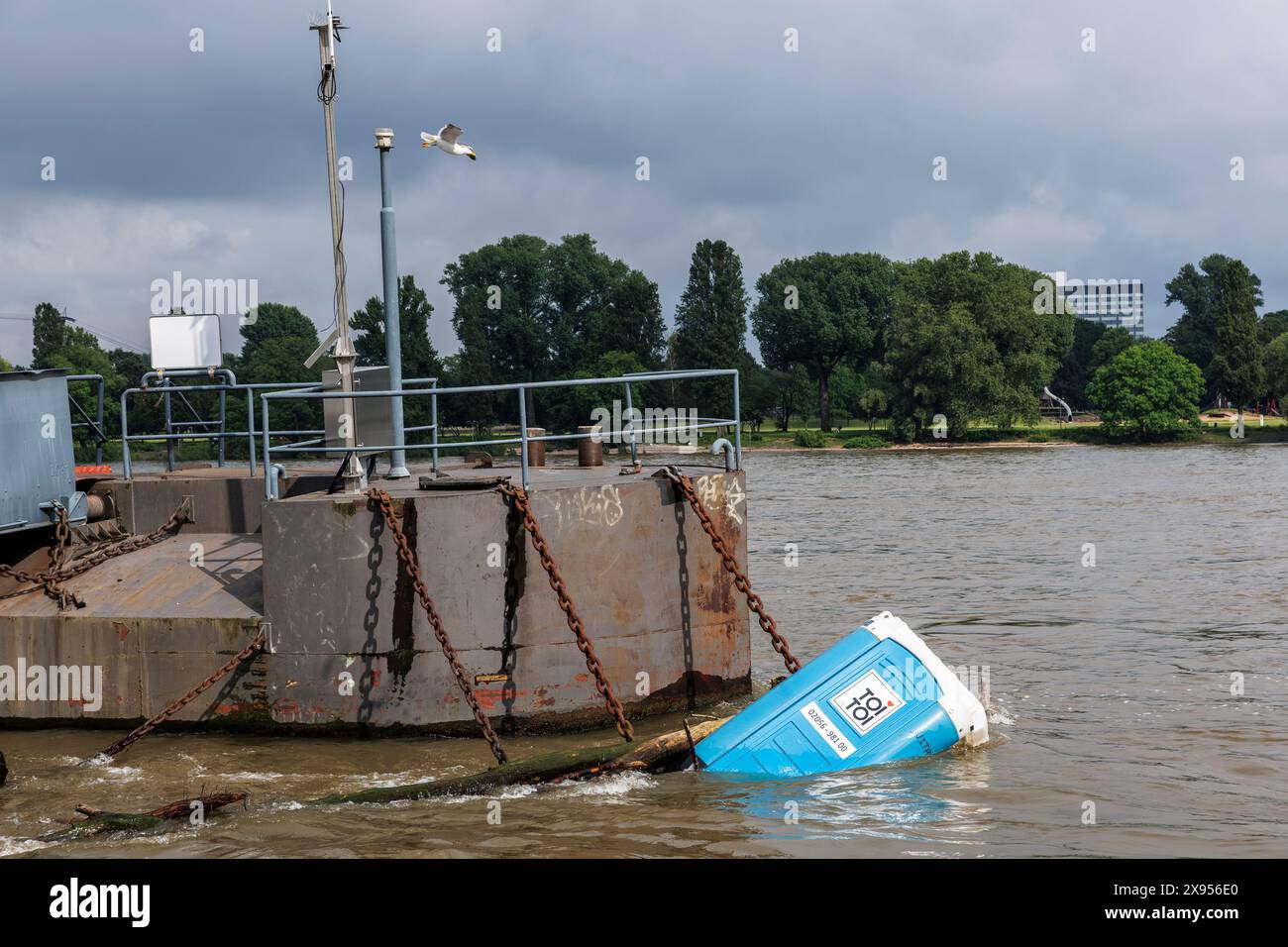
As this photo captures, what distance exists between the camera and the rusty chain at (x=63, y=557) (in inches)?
513

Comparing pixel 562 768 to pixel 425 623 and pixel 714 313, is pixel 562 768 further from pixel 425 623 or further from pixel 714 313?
pixel 714 313

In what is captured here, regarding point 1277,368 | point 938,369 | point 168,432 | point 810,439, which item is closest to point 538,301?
point 810,439

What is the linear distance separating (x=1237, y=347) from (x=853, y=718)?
101 m

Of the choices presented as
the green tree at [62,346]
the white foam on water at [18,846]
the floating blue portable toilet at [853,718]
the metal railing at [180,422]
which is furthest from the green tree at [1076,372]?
the white foam on water at [18,846]

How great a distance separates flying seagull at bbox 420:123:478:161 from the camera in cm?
1310

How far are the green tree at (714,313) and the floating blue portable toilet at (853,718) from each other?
95251 millimetres

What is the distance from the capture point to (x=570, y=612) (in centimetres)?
1110

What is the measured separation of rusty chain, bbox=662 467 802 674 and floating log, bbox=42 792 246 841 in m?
4.44

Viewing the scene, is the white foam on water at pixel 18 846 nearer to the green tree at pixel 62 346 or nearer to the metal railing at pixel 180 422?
the metal railing at pixel 180 422

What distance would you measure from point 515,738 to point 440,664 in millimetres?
894

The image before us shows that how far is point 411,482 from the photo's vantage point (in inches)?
517
